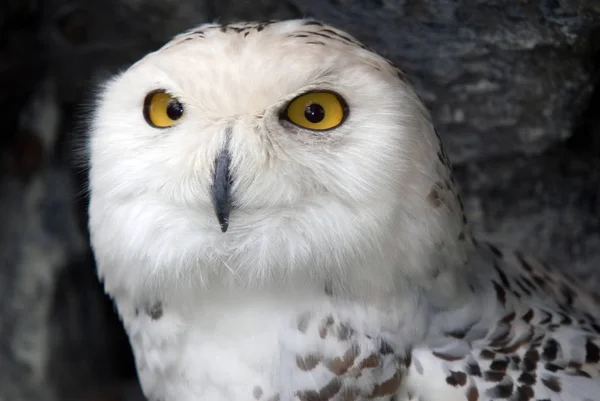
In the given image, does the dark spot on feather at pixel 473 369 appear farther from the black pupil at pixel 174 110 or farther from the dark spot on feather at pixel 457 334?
the black pupil at pixel 174 110

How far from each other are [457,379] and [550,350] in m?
0.21

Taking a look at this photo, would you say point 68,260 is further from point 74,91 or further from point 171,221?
point 171,221

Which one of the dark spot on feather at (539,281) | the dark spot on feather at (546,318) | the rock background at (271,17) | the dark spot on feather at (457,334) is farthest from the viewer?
the rock background at (271,17)

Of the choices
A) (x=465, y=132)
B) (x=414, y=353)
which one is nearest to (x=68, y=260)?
(x=465, y=132)

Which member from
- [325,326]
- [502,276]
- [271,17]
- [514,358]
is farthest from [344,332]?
[271,17]

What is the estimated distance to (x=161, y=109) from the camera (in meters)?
1.27

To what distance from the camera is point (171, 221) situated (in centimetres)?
125

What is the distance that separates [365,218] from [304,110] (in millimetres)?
198

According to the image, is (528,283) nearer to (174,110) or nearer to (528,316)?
(528,316)

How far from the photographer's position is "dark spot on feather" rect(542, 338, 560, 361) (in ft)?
4.49

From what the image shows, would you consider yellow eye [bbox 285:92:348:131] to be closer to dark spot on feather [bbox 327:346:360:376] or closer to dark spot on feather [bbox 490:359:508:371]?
dark spot on feather [bbox 327:346:360:376]

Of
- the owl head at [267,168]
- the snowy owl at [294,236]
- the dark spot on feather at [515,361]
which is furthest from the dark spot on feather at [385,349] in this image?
the dark spot on feather at [515,361]

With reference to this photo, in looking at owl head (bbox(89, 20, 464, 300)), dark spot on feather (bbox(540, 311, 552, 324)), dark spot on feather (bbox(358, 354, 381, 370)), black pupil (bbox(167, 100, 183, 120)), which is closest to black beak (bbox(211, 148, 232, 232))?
owl head (bbox(89, 20, 464, 300))

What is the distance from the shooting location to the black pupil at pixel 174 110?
1.24 meters
